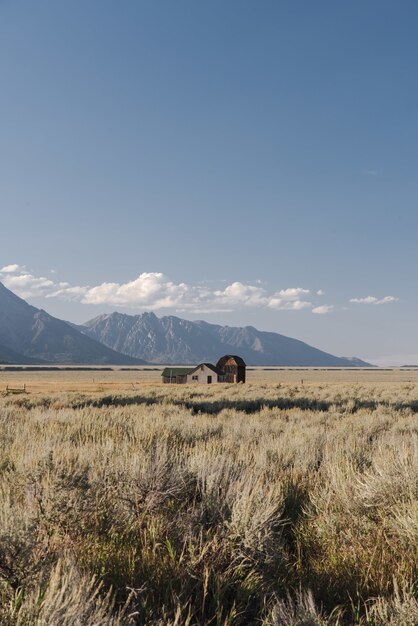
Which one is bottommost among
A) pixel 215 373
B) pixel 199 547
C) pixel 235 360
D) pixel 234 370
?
pixel 215 373

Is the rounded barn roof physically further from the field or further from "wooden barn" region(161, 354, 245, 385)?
the field

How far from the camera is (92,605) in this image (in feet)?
7.93

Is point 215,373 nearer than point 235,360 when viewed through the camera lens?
No

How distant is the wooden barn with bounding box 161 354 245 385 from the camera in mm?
67375

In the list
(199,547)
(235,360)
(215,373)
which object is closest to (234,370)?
(235,360)

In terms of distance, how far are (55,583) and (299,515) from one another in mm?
3210

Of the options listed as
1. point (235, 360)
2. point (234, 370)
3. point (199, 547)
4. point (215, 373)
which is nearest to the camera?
point (199, 547)

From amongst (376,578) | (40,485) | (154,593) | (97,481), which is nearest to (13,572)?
(154,593)

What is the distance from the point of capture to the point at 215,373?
69125 millimetres

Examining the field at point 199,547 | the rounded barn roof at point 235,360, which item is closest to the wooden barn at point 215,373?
the rounded barn roof at point 235,360

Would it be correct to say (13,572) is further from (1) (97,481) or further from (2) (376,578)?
(2) (376,578)

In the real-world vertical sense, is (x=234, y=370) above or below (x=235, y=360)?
below

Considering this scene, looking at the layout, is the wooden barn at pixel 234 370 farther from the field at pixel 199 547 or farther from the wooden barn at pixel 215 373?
the field at pixel 199 547

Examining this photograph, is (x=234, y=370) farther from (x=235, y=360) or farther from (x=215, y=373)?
(x=215, y=373)
